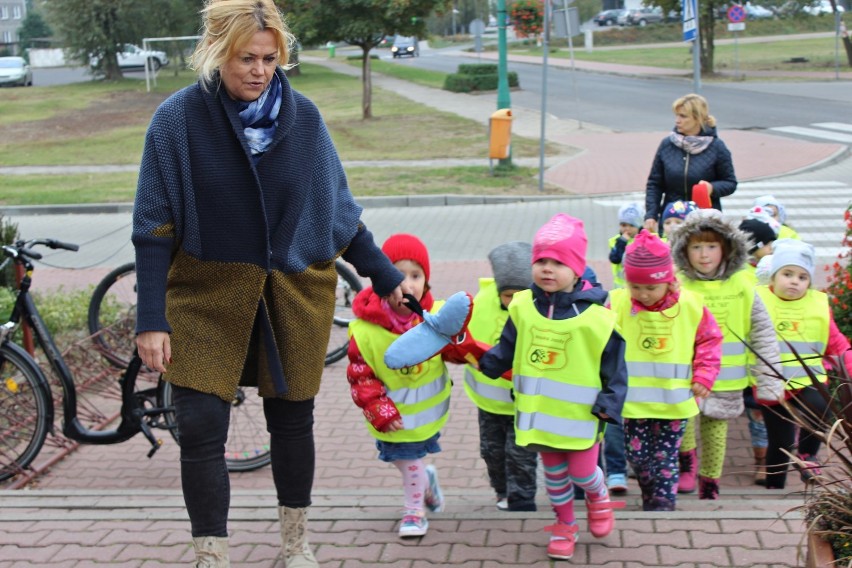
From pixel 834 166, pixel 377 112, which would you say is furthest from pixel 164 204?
pixel 377 112

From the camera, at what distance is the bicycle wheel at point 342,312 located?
7.60 metres

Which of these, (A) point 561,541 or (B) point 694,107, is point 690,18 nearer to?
(B) point 694,107

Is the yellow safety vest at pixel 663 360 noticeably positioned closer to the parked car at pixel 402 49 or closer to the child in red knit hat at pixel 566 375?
the child in red knit hat at pixel 566 375

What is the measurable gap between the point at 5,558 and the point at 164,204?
63.2 inches

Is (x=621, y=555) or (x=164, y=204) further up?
(x=164, y=204)

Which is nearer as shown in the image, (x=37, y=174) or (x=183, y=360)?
(x=183, y=360)

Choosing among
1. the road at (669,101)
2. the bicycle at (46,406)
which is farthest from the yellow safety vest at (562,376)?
the road at (669,101)

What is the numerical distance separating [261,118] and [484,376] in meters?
1.64

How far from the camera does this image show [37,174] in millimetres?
19750

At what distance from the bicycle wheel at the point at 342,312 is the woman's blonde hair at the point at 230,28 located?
4353 millimetres

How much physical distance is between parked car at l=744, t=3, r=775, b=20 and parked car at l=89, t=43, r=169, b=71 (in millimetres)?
36324

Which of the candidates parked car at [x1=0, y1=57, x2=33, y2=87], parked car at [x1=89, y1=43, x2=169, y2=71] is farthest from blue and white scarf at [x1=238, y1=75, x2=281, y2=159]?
parked car at [x1=0, y1=57, x2=33, y2=87]

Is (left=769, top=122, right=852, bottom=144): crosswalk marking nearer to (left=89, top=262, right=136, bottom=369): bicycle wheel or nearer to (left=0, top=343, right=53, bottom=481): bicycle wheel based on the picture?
(left=89, top=262, right=136, bottom=369): bicycle wheel

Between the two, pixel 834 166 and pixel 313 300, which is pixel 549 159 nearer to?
pixel 834 166
